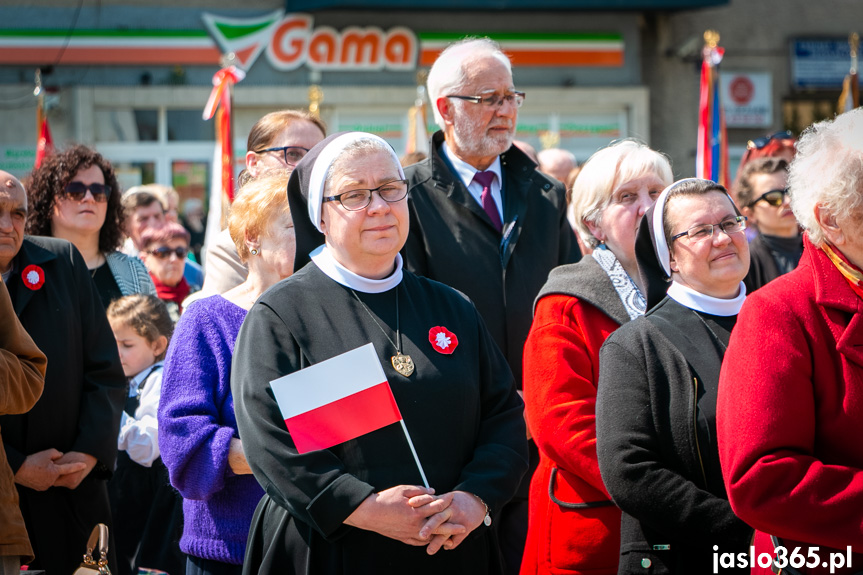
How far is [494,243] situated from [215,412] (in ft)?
4.92

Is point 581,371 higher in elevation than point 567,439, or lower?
higher

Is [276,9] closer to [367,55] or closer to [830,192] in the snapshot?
[367,55]

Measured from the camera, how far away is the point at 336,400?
2637 mm

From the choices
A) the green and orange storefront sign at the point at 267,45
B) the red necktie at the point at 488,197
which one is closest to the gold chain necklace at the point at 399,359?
the red necktie at the point at 488,197

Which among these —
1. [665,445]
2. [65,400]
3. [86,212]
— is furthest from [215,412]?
[86,212]

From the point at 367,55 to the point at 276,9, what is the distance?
1.41 m

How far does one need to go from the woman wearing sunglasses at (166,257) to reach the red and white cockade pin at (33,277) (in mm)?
2119

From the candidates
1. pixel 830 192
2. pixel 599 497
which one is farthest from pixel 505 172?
pixel 830 192

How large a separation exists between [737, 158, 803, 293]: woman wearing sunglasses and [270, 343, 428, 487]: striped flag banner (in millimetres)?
3318

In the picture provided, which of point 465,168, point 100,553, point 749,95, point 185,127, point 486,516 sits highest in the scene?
point 749,95

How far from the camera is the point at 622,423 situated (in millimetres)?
2916

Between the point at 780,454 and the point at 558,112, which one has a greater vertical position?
the point at 558,112

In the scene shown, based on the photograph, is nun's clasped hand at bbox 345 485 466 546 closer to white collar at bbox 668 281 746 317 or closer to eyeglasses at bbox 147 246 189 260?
white collar at bbox 668 281 746 317

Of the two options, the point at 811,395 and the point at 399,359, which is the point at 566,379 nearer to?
the point at 399,359
